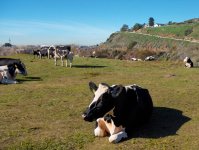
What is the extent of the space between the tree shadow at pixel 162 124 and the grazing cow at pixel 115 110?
37 centimetres

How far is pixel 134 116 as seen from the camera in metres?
14.2

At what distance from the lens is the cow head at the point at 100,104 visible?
42.7 ft

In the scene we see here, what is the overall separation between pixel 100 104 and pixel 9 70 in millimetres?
15619

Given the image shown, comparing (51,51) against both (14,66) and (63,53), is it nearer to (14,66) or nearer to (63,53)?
(63,53)

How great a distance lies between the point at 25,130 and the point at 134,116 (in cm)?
397

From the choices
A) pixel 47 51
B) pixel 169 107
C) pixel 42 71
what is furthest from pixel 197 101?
pixel 47 51

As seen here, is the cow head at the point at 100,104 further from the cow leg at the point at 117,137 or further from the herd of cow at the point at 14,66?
Answer: the herd of cow at the point at 14,66

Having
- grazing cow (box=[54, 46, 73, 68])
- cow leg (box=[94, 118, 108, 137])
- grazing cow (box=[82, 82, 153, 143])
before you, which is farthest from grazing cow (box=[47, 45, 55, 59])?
cow leg (box=[94, 118, 108, 137])

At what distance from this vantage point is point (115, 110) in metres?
13.5

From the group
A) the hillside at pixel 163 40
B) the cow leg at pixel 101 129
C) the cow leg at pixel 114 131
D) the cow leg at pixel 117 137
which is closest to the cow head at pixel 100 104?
the cow leg at pixel 114 131

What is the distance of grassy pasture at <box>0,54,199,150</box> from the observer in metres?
13.3

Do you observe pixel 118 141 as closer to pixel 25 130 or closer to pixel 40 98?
pixel 25 130

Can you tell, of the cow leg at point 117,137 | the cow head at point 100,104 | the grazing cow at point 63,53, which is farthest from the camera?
the grazing cow at point 63,53

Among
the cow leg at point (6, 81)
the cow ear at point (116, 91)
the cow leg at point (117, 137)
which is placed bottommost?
the cow leg at point (117, 137)
